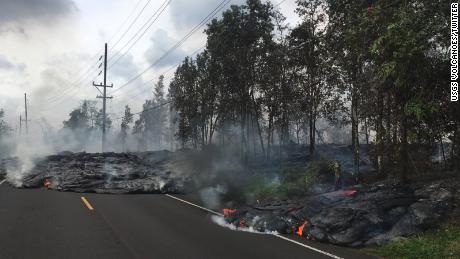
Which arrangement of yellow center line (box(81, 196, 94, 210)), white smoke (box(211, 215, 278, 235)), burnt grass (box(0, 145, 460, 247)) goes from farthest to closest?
1. yellow center line (box(81, 196, 94, 210))
2. white smoke (box(211, 215, 278, 235))
3. burnt grass (box(0, 145, 460, 247))

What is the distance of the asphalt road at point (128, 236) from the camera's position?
852 cm

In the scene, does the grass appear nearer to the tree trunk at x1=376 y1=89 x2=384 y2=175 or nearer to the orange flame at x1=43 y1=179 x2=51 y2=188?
the tree trunk at x1=376 y1=89 x2=384 y2=175

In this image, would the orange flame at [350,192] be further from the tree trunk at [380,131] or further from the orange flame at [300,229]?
the tree trunk at [380,131]

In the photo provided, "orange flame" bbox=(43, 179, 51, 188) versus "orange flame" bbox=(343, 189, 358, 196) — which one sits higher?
"orange flame" bbox=(343, 189, 358, 196)

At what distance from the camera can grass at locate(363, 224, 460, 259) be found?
8.29 m

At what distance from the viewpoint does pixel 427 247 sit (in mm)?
8633

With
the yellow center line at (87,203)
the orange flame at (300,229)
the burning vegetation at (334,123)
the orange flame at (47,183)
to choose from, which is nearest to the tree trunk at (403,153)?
the burning vegetation at (334,123)

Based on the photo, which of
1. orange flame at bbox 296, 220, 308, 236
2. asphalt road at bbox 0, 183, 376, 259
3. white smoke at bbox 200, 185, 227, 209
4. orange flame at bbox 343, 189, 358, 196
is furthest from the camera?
white smoke at bbox 200, 185, 227, 209

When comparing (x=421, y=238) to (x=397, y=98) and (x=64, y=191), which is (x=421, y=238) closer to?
(x=397, y=98)

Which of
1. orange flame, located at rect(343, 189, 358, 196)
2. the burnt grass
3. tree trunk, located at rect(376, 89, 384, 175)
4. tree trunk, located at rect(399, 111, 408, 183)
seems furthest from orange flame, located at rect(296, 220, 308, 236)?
tree trunk, located at rect(376, 89, 384, 175)

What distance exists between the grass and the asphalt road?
2.43ft

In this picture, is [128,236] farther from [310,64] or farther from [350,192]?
[310,64]

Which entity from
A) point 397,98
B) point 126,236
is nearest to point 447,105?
point 397,98

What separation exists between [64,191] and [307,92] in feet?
55.2
